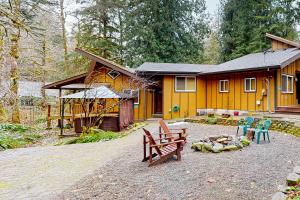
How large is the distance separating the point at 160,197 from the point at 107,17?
24.2 m

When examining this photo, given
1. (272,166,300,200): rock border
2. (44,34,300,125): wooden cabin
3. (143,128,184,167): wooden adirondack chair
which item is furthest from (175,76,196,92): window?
(272,166,300,200): rock border

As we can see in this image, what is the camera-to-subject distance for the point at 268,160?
6.04 meters

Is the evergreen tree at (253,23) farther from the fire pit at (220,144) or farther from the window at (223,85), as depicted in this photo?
the fire pit at (220,144)

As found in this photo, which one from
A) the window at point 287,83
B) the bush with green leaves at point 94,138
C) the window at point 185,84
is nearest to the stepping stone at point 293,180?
the bush with green leaves at point 94,138

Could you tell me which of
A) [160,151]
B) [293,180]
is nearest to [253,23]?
[160,151]

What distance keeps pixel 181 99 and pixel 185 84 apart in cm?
99

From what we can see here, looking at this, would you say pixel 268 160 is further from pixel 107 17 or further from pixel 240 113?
pixel 107 17

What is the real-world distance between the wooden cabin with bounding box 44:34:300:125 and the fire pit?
6520 mm

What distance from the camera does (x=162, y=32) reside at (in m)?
26.6

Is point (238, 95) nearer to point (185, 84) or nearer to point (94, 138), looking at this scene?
point (185, 84)

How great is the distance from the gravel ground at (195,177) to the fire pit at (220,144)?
279mm

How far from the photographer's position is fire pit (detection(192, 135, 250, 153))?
7050 millimetres

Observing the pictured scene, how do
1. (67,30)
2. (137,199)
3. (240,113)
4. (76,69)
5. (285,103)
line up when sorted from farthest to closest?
(67,30)
(76,69)
(240,113)
(285,103)
(137,199)

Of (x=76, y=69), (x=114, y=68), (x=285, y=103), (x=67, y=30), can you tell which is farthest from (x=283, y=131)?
(x=67, y=30)
